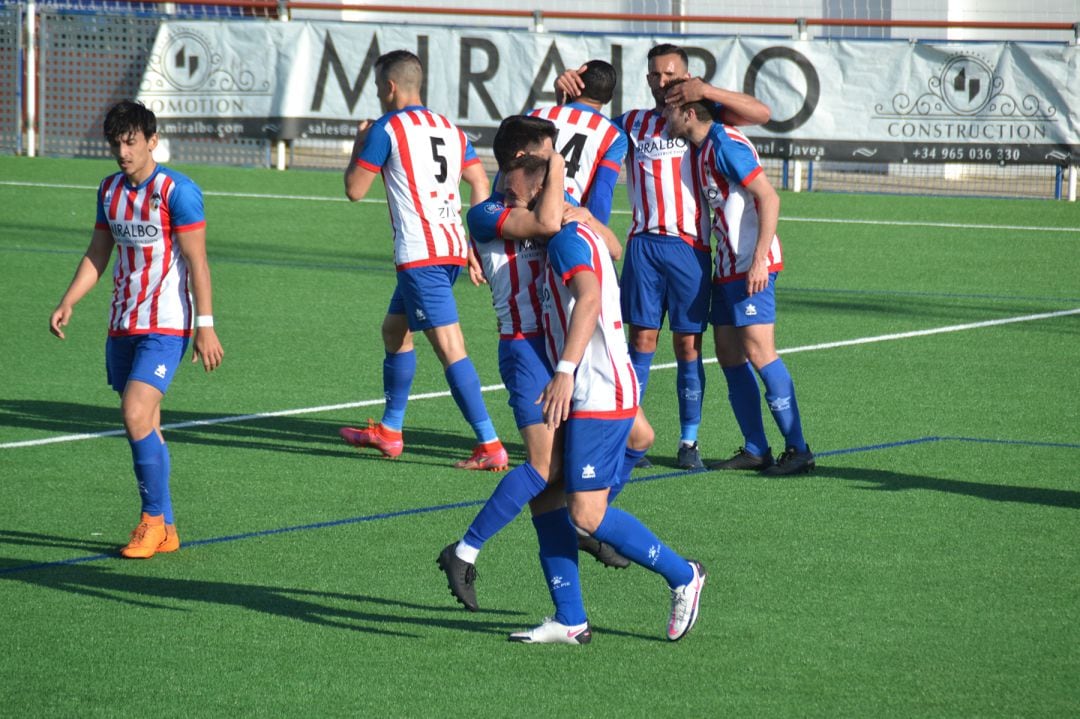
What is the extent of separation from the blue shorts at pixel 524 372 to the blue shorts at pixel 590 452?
0.31 metres

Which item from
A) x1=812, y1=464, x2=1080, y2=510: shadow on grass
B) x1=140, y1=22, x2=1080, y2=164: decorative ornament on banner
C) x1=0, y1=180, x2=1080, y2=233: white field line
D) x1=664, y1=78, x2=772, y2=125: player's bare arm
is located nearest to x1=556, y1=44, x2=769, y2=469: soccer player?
x1=664, y1=78, x2=772, y2=125: player's bare arm

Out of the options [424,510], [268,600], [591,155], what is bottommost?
[268,600]

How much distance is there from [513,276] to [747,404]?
9.16 ft

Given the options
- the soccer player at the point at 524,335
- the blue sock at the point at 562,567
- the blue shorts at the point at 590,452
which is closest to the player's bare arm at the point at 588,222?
the soccer player at the point at 524,335

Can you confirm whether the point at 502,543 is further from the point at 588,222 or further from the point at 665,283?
the point at 665,283

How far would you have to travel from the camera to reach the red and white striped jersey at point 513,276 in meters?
5.67

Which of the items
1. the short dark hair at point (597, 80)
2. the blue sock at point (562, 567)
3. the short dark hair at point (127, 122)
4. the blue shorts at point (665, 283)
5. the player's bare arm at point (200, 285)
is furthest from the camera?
the blue shorts at point (665, 283)

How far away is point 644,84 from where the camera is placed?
837 inches

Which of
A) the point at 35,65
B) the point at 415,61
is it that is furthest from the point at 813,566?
the point at 35,65

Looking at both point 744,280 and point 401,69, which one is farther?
point 401,69

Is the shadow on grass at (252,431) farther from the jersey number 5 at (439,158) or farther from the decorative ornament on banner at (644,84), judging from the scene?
the decorative ornament on banner at (644,84)

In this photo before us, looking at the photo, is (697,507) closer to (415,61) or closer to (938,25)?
(415,61)

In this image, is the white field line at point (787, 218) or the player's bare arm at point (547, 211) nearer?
the player's bare arm at point (547, 211)

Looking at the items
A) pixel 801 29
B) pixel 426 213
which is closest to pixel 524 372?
pixel 426 213
